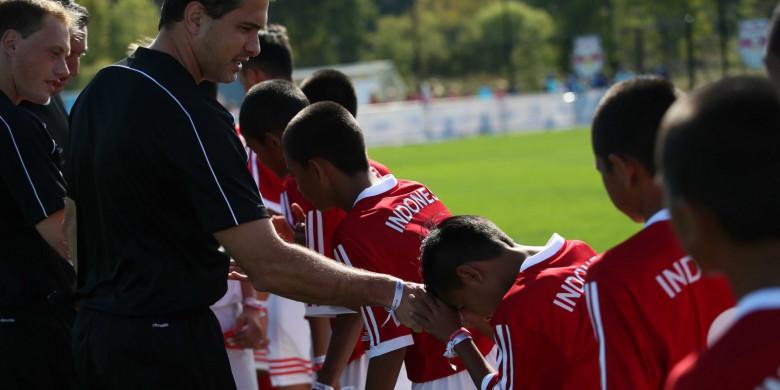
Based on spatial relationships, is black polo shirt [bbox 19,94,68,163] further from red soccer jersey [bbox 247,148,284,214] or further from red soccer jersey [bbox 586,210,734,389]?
red soccer jersey [bbox 586,210,734,389]

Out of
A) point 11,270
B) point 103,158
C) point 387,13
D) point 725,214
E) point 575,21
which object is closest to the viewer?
point 725,214

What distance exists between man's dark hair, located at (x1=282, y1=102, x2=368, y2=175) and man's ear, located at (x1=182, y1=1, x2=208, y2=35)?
885 millimetres

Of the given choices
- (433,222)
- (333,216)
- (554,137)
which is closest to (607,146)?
(433,222)

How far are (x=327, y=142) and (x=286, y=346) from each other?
2.48m

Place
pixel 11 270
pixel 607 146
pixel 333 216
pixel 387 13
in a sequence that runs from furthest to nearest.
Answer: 1. pixel 387 13
2. pixel 333 216
3. pixel 11 270
4. pixel 607 146

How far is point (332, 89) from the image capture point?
6188mm

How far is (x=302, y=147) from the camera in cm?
440

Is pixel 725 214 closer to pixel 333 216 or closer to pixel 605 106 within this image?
pixel 605 106

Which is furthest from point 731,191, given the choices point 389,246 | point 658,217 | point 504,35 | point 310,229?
point 504,35

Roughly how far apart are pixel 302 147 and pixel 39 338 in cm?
135

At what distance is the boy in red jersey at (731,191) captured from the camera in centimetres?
183

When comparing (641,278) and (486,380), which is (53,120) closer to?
(486,380)

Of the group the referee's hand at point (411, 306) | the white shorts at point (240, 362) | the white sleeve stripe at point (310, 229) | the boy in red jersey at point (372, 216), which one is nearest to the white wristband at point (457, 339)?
the referee's hand at point (411, 306)

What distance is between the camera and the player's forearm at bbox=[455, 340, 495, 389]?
3611 mm
